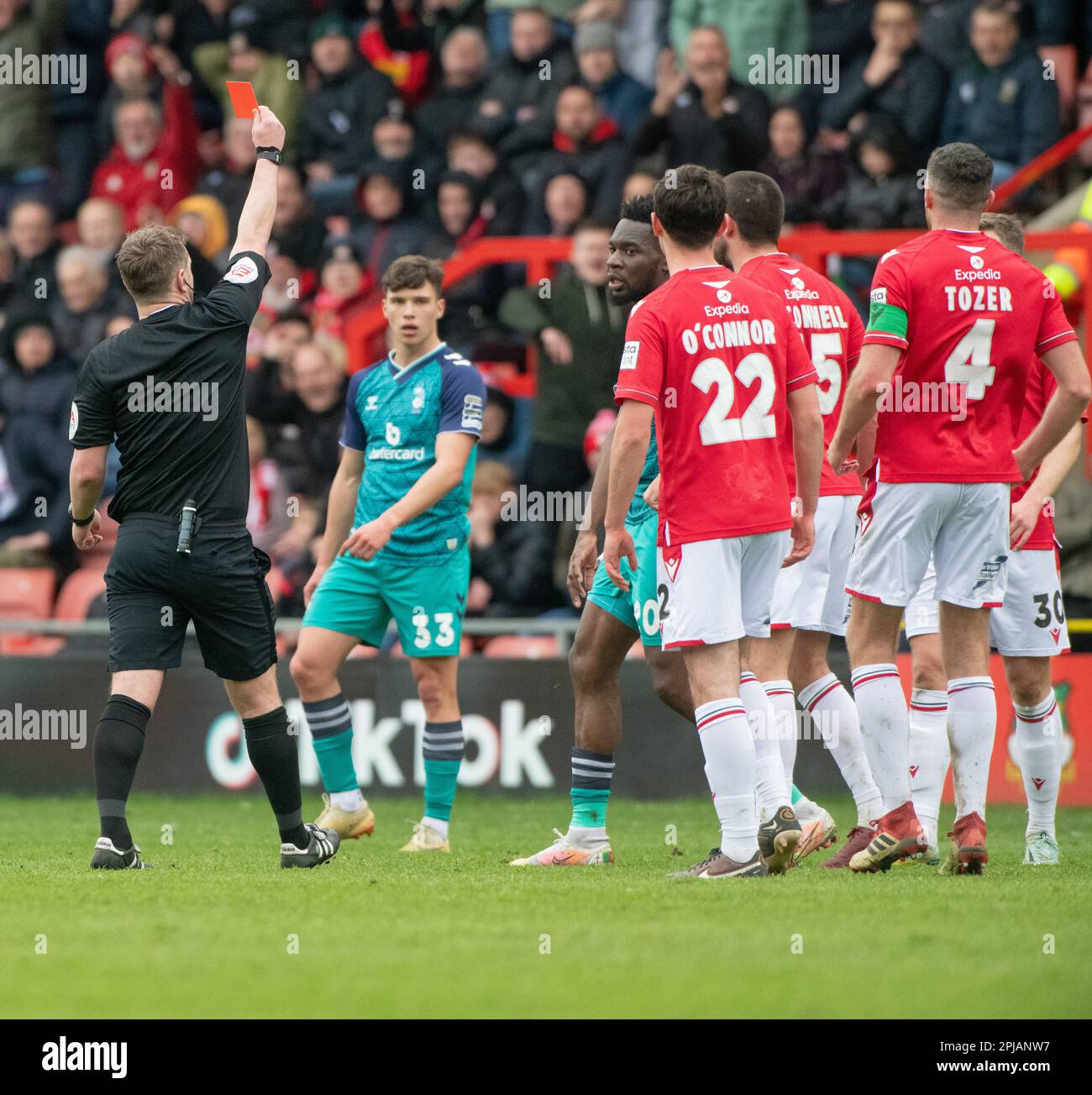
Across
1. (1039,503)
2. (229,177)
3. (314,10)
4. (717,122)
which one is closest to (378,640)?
(1039,503)

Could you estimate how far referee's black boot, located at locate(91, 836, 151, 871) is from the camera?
620 centimetres

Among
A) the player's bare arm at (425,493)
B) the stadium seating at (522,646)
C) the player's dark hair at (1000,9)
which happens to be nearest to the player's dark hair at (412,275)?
the player's bare arm at (425,493)

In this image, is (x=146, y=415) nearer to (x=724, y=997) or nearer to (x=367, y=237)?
(x=724, y=997)

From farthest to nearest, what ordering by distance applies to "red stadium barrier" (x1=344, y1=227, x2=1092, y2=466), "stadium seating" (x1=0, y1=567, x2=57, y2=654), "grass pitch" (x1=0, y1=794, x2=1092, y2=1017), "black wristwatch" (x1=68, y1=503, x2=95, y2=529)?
"stadium seating" (x1=0, y1=567, x2=57, y2=654), "red stadium barrier" (x1=344, y1=227, x2=1092, y2=466), "black wristwatch" (x1=68, y1=503, x2=95, y2=529), "grass pitch" (x1=0, y1=794, x2=1092, y2=1017)

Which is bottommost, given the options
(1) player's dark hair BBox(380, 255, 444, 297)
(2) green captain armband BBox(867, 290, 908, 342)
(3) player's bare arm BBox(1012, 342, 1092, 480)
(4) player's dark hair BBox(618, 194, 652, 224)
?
(3) player's bare arm BBox(1012, 342, 1092, 480)

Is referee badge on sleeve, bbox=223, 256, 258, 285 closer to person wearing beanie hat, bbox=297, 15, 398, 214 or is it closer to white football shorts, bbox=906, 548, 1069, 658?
white football shorts, bbox=906, 548, 1069, 658

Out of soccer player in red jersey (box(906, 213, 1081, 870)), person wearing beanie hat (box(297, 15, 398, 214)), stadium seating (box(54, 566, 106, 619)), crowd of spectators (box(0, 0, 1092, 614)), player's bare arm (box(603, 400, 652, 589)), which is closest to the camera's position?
player's bare arm (box(603, 400, 652, 589))

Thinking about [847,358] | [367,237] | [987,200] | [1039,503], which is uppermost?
[367,237]

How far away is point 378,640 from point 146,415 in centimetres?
176

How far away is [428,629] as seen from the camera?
7.38m

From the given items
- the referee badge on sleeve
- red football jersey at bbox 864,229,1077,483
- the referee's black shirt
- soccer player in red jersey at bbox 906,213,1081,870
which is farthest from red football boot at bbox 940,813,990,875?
the referee badge on sleeve

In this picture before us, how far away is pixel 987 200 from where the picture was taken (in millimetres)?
6250

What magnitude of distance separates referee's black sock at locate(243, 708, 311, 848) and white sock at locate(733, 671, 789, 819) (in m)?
1.54

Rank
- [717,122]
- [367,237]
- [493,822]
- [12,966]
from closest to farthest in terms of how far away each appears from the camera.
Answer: [12,966] → [493,822] → [717,122] → [367,237]
